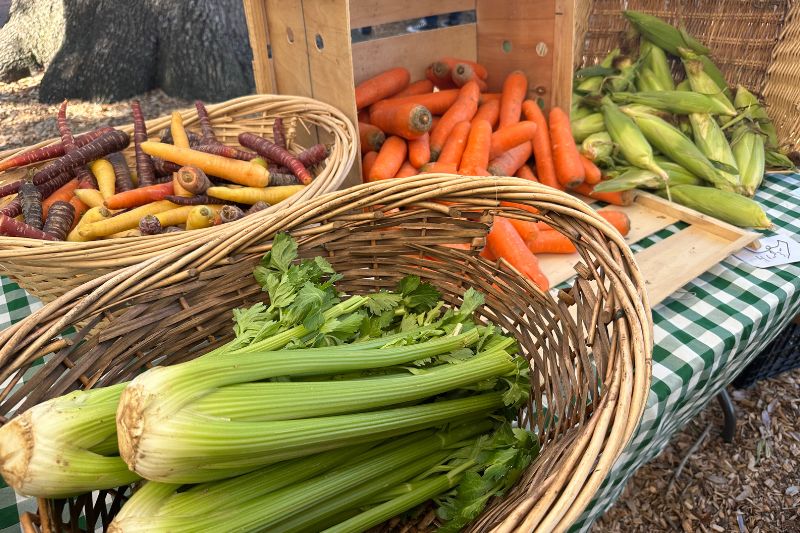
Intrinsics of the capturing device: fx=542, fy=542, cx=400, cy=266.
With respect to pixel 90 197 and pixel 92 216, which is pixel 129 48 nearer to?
pixel 90 197

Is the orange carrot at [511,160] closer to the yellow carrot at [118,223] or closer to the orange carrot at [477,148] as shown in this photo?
the orange carrot at [477,148]

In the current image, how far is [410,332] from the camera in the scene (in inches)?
43.4

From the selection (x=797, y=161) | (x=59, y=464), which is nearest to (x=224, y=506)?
(x=59, y=464)

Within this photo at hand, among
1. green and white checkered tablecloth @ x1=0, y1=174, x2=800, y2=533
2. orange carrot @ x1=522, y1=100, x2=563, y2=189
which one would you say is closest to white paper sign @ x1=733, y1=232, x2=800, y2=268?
green and white checkered tablecloth @ x1=0, y1=174, x2=800, y2=533

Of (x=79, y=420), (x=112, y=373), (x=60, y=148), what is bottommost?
(x=112, y=373)

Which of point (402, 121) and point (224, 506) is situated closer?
point (224, 506)

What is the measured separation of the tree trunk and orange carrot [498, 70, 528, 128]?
1744mm

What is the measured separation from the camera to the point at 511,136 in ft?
7.60

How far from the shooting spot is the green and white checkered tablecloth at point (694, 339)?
50.8 inches

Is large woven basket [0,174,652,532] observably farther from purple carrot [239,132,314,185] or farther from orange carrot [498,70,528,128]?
orange carrot [498,70,528,128]

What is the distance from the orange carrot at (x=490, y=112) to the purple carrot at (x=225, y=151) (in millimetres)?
999

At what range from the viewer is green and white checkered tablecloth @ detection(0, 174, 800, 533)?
50.8 inches

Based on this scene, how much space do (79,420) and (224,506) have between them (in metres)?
0.25

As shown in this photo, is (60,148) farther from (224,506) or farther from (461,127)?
(224,506)
